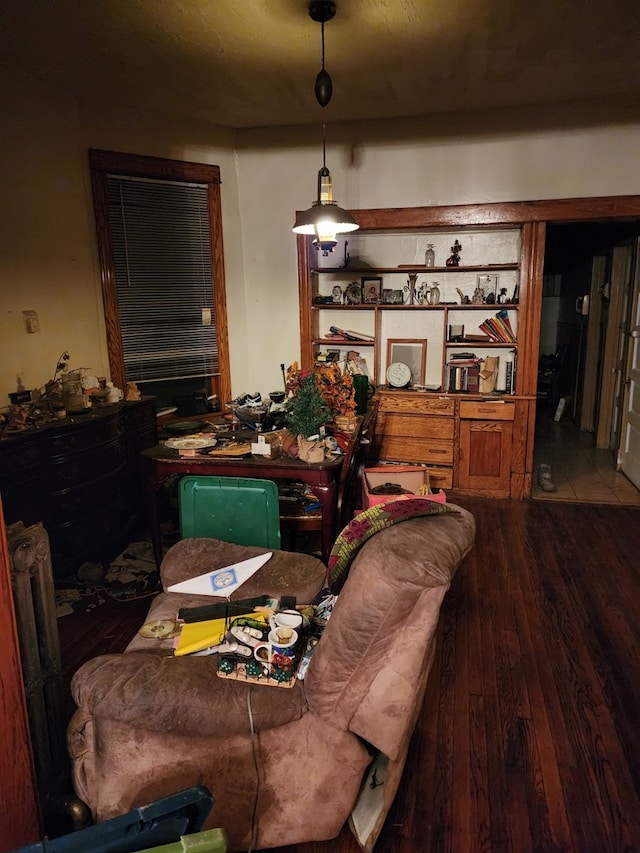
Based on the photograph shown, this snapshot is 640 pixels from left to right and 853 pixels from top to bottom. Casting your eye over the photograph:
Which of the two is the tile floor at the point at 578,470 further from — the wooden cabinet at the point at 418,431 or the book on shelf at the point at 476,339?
the book on shelf at the point at 476,339

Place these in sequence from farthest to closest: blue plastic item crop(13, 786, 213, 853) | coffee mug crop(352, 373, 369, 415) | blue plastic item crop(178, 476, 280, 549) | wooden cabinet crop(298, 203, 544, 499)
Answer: wooden cabinet crop(298, 203, 544, 499) → coffee mug crop(352, 373, 369, 415) → blue plastic item crop(178, 476, 280, 549) → blue plastic item crop(13, 786, 213, 853)

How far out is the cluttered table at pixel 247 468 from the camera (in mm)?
2826

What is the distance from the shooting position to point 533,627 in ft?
9.07

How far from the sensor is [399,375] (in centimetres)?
482

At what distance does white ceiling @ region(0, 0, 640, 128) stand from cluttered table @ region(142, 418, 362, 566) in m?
2.13

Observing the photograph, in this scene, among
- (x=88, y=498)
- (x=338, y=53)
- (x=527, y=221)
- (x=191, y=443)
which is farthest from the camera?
(x=527, y=221)

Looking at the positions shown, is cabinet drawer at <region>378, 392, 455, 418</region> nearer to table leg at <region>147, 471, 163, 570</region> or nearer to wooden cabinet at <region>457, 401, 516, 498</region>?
wooden cabinet at <region>457, 401, 516, 498</region>

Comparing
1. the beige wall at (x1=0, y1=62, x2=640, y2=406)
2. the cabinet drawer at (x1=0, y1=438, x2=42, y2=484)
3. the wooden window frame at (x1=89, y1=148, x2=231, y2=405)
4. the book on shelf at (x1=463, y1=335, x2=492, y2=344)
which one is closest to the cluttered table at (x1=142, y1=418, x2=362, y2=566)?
the cabinet drawer at (x1=0, y1=438, x2=42, y2=484)

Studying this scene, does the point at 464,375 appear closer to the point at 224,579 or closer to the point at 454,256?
the point at 454,256

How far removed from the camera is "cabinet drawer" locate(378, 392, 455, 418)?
459 cm

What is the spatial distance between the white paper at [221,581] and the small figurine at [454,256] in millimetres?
3260

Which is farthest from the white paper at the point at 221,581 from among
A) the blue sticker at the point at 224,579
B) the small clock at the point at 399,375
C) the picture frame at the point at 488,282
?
the picture frame at the point at 488,282

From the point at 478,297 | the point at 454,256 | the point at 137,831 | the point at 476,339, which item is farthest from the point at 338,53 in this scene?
the point at 137,831

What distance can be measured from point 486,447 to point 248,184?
2.97 m
